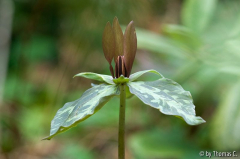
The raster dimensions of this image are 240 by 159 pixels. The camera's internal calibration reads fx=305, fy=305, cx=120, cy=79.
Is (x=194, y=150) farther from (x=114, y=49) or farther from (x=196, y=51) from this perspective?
(x=114, y=49)

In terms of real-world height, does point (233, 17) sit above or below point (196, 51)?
above

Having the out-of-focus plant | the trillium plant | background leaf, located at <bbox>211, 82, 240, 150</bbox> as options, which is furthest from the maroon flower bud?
background leaf, located at <bbox>211, 82, 240, 150</bbox>

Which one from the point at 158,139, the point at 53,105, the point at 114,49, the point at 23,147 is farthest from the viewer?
the point at 53,105

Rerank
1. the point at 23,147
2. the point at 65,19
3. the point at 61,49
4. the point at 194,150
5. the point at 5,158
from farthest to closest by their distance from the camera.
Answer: the point at 61,49, the point at 65,19, the point at 23,147, the point at 5,158, the point at 194,150

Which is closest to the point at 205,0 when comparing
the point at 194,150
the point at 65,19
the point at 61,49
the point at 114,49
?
the point at 194,150

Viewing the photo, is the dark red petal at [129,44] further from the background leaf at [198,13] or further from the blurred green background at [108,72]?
the background leaf at [198,13]

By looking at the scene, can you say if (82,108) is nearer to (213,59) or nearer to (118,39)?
(118,39)

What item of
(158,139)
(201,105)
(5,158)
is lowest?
(5,158)

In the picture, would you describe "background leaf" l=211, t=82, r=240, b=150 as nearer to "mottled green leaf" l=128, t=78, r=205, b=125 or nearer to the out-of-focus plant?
the out-of-focus plant
